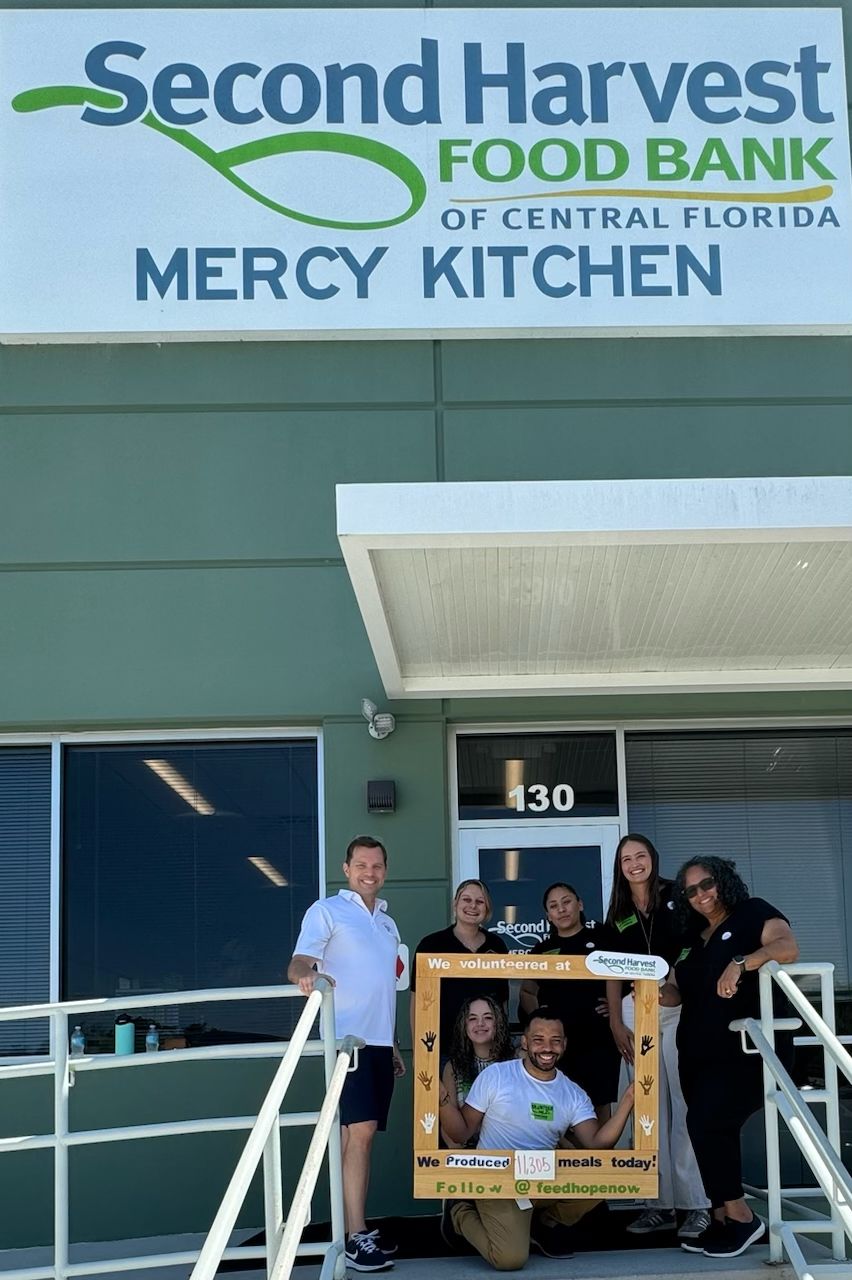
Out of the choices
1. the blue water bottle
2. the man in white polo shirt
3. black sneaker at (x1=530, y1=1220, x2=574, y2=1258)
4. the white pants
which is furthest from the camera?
the blue water bottle

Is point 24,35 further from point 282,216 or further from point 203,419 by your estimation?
point 203,419

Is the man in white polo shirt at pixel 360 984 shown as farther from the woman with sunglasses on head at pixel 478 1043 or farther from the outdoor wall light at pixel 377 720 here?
the outdoor wall light at pixel 377 720

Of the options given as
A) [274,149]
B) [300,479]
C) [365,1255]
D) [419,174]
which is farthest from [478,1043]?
[274,149]

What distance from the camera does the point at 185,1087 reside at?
7699 mm

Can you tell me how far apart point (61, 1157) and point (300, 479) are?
13.0ft

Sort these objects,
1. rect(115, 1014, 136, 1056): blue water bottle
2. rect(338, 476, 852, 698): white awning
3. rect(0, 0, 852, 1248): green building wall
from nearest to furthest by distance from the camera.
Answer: rect(338, 476, 852, 698): white awning
rect(115, 1014, 136, 1056): blue water bottle
rect(0, 0, 852, 1248): green building wall

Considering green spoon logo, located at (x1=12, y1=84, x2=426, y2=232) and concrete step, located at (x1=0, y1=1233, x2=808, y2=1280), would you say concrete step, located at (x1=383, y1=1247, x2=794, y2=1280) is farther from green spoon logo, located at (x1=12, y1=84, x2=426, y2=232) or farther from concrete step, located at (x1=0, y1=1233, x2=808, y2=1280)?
green spoon logo, located at (x1=12, y1=84, x2=426, y2=232)

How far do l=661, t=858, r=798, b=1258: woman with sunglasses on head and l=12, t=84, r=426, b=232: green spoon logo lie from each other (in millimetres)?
4281

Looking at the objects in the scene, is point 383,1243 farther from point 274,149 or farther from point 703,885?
point 274,149

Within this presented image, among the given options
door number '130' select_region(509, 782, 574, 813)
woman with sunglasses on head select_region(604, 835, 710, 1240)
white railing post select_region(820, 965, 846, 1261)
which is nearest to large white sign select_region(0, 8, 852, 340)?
door number '130' select_region(509, 782, 574, 813)

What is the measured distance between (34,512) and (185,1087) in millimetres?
3211

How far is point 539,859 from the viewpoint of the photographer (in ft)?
26.9

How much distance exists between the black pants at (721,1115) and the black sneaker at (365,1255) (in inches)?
50.7

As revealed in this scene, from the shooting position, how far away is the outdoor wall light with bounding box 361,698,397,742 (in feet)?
25.9
